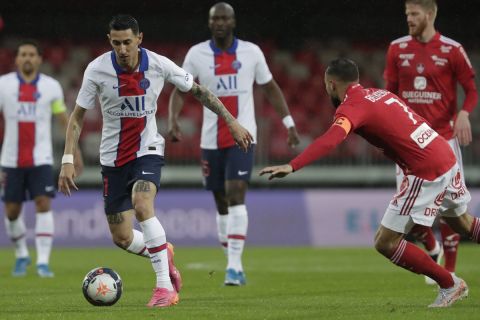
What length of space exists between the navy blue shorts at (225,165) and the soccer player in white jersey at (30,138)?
2.26 metres

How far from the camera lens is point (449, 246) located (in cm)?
1032

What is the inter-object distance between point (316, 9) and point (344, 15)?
1.10 meters

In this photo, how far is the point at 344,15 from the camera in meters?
24.8

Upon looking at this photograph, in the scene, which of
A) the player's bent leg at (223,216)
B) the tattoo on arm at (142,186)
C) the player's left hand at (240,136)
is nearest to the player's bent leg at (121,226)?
the tattoo on arm at (142,186)

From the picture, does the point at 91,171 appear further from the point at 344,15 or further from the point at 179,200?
the point at 344,15

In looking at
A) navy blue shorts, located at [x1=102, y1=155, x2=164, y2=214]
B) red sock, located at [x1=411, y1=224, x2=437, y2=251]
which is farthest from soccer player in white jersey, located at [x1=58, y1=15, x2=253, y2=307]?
red sock, located at [x1=411, y1=224, x2=437, y2=251]

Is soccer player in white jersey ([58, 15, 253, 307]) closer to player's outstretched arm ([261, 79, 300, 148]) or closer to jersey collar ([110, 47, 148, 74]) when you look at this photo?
jersey collar ([110, 47, 148, 74])

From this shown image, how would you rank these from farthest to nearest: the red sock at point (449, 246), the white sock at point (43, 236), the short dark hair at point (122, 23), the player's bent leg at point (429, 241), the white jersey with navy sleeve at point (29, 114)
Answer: the white jersey with navy sleeve at point (29, 114), the white sock at point (43, 236), the player's bent leg at point (429, 241), the red sock at point (449, 246), the short dark hair at point (122, 23)

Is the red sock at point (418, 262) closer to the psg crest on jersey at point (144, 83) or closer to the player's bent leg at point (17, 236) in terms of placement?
the psg crest on jersey at point (144, 83)

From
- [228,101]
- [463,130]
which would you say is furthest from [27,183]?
[463,130]

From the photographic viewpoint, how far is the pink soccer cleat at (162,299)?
8.05m

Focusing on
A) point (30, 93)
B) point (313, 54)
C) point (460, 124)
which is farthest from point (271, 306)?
point (313, 54)

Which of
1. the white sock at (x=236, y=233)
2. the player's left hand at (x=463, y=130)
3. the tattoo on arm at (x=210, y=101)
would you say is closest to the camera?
the tattoo on arm at (x=210, y=101)

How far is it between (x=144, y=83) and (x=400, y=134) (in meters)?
2.06
